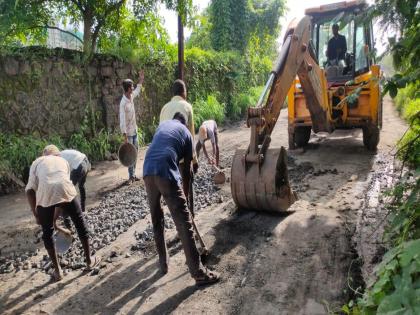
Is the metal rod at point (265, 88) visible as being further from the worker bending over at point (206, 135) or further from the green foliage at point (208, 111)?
the green foliage at point (208, 111)

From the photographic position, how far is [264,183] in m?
4.62

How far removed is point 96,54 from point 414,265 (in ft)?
29.2

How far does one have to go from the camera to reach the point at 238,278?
12.1 ft

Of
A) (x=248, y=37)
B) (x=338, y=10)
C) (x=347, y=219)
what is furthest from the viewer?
(x=248, y=37)

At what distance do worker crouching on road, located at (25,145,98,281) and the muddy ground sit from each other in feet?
1.62

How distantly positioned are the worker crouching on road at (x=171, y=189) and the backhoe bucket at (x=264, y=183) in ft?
3.75

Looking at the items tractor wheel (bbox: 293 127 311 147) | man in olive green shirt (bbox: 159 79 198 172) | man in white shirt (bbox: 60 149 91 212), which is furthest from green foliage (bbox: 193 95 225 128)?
man in olive green shirt (bbox: 159 79 198 172)

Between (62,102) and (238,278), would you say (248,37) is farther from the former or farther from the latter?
(238,278)

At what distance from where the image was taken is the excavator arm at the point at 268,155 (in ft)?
15.2

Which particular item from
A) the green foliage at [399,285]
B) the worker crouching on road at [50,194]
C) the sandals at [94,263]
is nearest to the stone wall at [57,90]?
the worker crouching on road at [50,194]

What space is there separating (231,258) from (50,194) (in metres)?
1.96

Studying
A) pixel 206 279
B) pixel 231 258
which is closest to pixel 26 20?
pixel 231 258

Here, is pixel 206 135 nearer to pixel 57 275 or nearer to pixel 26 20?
pixel 57 275

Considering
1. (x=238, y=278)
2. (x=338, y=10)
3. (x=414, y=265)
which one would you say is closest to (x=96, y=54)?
(x=338, y=10)
